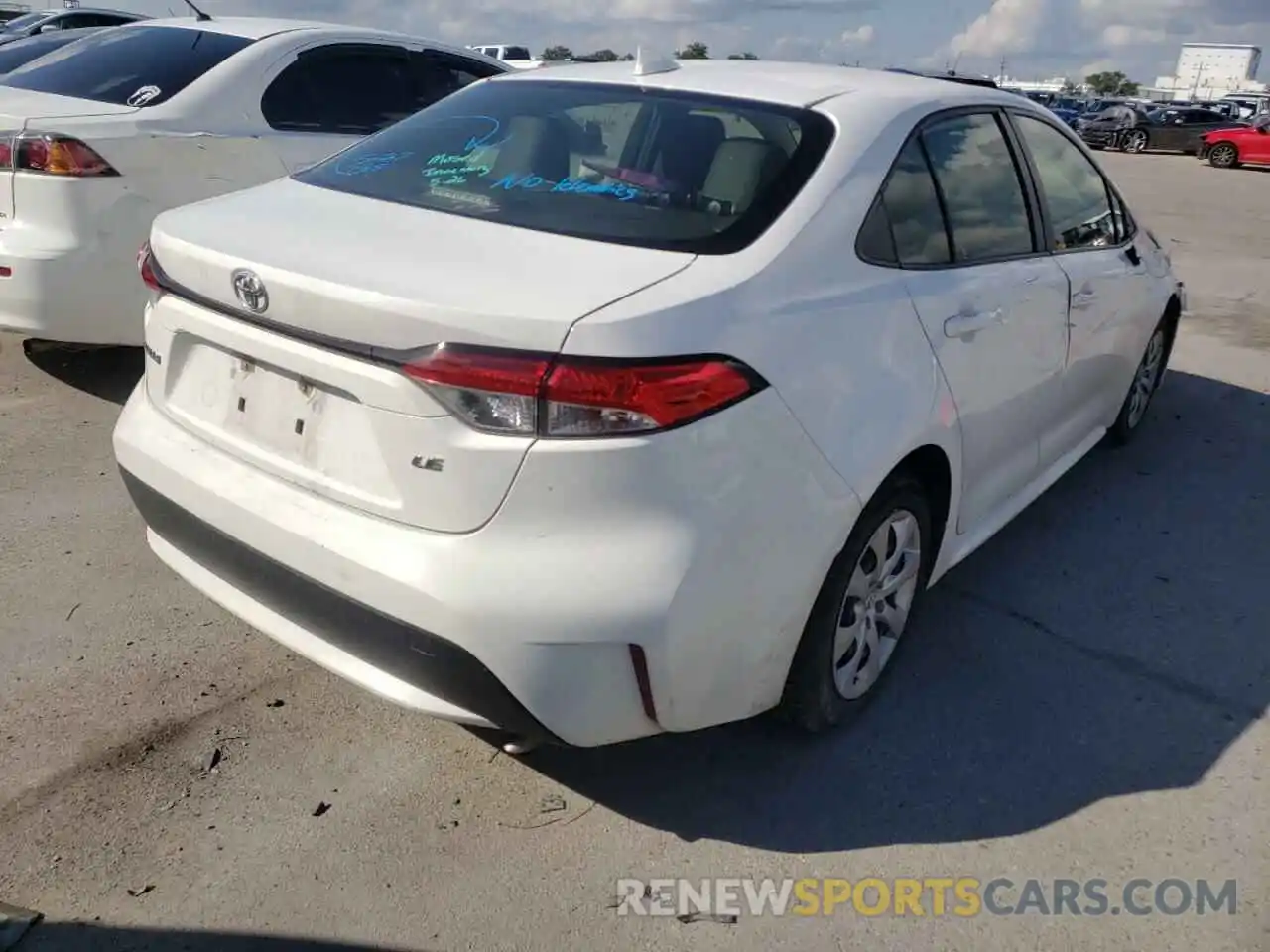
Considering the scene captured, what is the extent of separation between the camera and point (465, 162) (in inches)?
114

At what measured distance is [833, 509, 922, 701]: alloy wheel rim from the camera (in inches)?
109

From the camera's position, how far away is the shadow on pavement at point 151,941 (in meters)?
2.16

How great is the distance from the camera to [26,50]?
664 centimetres

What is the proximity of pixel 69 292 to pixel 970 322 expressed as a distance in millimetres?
3578

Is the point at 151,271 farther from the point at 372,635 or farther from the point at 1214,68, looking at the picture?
the point at 1214,68

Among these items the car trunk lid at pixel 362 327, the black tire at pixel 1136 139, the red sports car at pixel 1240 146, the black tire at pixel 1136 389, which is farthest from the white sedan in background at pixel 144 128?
the black tire at pixel 1136 139

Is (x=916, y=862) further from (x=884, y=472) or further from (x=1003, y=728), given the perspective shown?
(x=884, y=472)

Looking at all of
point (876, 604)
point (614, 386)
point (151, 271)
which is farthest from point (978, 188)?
point (151, 271)

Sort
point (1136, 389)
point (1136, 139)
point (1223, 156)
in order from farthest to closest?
point (1136, 139)
point (1223, 156)
point (1136, 389)

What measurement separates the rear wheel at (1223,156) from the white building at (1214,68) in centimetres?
7540

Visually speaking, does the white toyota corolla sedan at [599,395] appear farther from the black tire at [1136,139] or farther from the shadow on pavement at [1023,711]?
the black tire at [1136,139]

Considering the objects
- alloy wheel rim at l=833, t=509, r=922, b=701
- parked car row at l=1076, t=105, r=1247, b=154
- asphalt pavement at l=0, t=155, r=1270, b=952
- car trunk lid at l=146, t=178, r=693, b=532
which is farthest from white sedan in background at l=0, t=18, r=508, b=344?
parked car row at l=1076, t=105, r=1247, b=154

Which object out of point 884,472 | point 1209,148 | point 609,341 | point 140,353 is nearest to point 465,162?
point 609,341

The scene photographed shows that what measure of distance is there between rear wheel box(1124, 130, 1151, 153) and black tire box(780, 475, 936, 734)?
32.8 meters
